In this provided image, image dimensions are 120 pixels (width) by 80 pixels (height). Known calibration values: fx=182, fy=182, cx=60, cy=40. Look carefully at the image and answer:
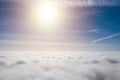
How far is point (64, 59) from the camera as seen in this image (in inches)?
176

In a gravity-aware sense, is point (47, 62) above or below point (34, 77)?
above

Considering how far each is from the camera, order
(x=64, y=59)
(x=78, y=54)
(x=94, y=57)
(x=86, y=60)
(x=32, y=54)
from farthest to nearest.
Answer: (x=86, y=60), (x=94, y=57), (x=64, y=59), (x=78, y=54), (x=32, y=54)

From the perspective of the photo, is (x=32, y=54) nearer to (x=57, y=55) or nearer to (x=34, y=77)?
(x=57, y=55)

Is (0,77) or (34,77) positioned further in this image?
(34,77)

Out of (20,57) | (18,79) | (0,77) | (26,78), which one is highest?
(20,57)

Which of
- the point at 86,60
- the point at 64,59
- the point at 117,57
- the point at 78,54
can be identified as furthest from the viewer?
the point at 86,60

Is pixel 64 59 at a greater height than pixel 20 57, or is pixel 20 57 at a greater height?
pixel 20 57

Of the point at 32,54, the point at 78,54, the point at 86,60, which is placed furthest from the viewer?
the point at 86,60

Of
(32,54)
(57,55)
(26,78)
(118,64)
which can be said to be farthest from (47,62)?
(118,64)

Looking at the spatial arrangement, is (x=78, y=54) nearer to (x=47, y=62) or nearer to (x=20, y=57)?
(x=47, y=62)

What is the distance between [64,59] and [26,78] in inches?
58.3

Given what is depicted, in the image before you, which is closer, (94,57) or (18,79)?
(18,79)

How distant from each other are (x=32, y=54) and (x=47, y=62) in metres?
0.70

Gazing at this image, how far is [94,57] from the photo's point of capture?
4.77 meters
